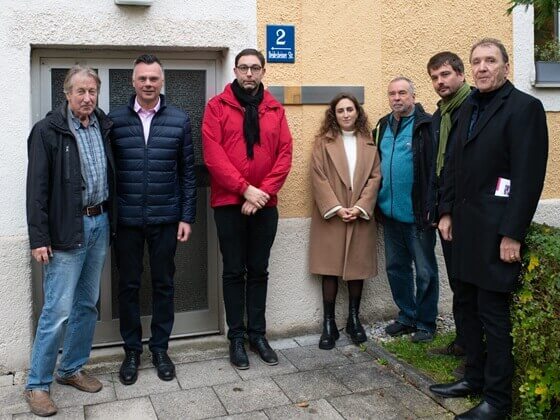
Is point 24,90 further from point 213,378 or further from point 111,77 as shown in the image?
point 213,378

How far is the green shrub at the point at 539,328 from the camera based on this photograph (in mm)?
3346

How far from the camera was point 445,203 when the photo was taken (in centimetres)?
404

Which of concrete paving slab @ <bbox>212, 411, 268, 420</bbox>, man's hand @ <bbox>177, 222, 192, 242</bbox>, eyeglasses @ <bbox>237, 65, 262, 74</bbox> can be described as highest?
eyeglasses @ <bbox>237, 65, 262, 74</bbox>

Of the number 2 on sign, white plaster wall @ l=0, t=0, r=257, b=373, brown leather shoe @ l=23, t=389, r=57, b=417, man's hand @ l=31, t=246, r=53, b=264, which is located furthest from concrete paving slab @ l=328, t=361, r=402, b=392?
the number 2 on sign

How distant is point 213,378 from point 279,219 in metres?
1.40

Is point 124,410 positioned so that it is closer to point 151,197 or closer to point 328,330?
point 151,197

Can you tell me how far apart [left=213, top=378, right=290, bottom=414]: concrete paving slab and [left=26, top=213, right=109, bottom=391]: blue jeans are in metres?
0.98

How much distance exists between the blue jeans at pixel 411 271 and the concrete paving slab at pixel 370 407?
3.56ft

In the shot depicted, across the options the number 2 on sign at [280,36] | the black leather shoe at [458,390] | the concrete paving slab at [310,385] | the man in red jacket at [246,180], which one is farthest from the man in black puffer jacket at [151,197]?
the black leather shoe at [458,390]

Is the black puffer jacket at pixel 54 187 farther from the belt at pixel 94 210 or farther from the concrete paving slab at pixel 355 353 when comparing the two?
the concrete paving slab at pixel 355 353

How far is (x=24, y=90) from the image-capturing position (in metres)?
4.39

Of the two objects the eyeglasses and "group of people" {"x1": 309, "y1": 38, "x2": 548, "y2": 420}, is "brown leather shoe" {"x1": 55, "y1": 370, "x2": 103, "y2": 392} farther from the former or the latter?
the eyeglasses

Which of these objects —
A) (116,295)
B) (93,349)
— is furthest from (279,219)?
A: (93,349)

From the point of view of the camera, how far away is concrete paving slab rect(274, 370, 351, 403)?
13.5 ft
